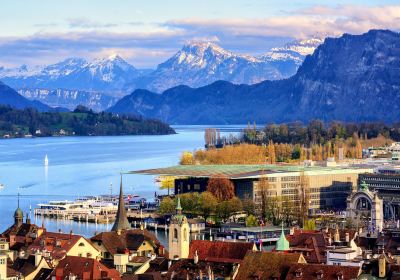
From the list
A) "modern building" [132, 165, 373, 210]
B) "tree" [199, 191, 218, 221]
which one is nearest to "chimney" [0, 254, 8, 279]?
"tree" [199, 191, 218, 221]

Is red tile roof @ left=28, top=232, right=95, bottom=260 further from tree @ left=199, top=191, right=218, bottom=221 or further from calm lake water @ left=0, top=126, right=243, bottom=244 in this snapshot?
tree @ left=199, top=191, right=218, bottom=221

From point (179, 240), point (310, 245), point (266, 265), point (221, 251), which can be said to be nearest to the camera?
point (266, 265)

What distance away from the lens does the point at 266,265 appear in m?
35.4

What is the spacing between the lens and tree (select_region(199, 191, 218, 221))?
3105 inches

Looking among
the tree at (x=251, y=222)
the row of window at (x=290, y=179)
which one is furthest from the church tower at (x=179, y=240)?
the row of window at (x=290, y=179)

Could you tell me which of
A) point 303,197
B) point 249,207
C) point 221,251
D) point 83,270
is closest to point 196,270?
point 221,251

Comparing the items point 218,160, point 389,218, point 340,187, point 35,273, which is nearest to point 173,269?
point 35,273

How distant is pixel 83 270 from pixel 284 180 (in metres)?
50.8

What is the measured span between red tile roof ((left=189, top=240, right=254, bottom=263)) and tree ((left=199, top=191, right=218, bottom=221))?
36597 mm

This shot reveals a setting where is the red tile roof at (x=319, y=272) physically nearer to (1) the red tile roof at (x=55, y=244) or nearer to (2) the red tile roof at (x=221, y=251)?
(2) the red tile roof at (x=221, y=251)

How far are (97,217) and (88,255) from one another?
128 ft

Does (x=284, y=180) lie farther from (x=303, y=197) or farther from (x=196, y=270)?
(x=196, y=270)

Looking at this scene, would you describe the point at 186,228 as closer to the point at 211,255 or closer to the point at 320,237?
the point at 211,255

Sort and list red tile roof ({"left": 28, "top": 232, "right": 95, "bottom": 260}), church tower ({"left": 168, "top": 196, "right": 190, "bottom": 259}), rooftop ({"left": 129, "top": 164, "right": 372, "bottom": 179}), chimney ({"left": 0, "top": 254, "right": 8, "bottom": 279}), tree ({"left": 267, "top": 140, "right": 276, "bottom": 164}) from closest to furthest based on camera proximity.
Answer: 1. chimney ({"left": 0, "top": 254, "right": 8, "bottom": 279})
2. church tower ({"left": 168, "top": 196, "right": 190, "bottom": 259})
3. red tile roof ({"left": 28, "top": 232, "right": 95, "bottom": 260})
4. rooftop ({"left": 129, "top": 164, "right": 372, "bottom": 179})
5. tree ({"left": 267, "top": 140, "right": 276, "bottom": 164})
